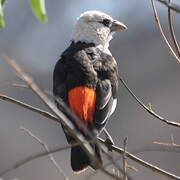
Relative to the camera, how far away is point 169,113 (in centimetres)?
2102

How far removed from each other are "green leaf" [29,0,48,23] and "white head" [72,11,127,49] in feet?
11.5

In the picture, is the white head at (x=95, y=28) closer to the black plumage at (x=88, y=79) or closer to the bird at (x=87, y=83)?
the bird at (x=87, y=83)

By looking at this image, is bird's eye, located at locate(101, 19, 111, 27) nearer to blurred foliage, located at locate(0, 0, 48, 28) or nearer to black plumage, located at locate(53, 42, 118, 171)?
black plumage, located at locate(53, 42, 118, 171)

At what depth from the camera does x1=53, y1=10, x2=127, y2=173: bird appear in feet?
18.1

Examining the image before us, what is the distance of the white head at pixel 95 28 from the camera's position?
7.13 m

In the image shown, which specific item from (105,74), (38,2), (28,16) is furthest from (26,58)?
(38,2)

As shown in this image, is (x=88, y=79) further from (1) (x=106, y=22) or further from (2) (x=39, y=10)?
(2) (x=39, y=10)

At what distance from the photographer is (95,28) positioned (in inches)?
285

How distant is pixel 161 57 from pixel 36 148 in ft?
27.7

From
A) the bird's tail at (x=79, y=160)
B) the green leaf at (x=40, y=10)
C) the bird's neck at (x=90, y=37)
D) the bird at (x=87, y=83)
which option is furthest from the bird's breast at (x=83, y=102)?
the green leaf at (x=40, y=10)

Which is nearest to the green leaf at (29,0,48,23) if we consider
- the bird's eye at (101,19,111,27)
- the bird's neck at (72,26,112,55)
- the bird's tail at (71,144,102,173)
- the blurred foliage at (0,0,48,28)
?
the blurred foliage at (0,0,48,28)

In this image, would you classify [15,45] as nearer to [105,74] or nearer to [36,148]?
[36,148]

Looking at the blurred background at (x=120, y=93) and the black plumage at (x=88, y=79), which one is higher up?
the black plumage at (x=88, y=79)

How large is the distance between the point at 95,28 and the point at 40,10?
3754 mm
